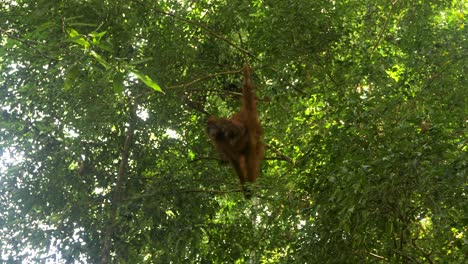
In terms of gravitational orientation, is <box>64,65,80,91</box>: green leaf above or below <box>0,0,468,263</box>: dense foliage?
below

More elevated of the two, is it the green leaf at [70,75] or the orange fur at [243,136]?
the orange fur at [243,136]

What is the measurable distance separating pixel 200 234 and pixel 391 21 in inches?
90.5

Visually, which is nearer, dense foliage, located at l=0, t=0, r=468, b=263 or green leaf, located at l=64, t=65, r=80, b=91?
green leaf, located at l=64, t=65, r=80, b=91

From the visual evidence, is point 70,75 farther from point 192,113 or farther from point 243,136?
point 192,113

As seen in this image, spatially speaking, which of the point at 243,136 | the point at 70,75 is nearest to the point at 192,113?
the point at 243,136

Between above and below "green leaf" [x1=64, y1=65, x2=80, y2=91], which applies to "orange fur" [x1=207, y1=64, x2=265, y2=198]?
above

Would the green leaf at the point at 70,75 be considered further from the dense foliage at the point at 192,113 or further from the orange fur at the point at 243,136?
the orange fur at the point at 243,136

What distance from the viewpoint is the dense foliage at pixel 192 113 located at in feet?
11.3

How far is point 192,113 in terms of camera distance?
487cm

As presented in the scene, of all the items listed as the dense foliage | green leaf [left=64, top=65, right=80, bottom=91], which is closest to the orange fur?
the dense foliage

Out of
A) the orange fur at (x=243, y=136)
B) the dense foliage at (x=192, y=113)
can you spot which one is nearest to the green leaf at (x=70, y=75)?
the dense foliage at (x=192, y=113)

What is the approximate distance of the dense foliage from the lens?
343 cm

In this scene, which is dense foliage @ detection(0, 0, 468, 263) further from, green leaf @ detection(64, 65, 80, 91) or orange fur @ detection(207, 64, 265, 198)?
green leaf @ detection(64, 65, 80, 91)

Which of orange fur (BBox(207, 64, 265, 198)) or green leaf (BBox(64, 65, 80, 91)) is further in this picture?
orange fur (BBox(207, 64, 265, 198))
